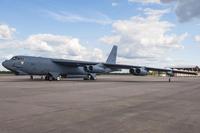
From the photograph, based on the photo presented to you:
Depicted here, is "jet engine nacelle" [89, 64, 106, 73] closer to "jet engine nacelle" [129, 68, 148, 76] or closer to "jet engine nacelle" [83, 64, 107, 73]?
"jet engine nacelle" [83, 64, 107, 73]

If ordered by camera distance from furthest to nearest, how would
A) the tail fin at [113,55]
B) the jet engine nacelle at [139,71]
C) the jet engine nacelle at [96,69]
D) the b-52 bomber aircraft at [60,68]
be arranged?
the tail fin at [113,55] < the jet engine nacelle at [96,69] < the jet engine nacelle at [139,71] < the b-52 bomber aircraft at [60,68]

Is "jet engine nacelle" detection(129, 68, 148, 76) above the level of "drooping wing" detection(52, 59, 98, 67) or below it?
below

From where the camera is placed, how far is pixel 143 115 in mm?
9625

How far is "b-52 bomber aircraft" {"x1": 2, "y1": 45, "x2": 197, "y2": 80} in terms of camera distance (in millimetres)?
36469

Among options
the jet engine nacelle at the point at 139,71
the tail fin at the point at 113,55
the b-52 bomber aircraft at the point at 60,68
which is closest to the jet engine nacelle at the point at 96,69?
the b-52 bomber aircraft at the point at 60,68

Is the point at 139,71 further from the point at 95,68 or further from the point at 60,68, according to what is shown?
the point at 60,68

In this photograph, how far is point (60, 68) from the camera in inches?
1676

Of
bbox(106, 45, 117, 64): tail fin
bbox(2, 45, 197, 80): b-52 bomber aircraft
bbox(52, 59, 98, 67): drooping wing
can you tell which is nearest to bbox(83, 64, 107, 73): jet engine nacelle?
bbox(2, 45, 197, 80): b-52 bomber aircraft

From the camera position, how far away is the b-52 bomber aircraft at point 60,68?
36469 millimetres

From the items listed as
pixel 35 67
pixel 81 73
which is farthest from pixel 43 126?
pixel 81 73

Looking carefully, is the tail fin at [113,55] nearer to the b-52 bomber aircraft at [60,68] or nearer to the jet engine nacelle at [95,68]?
the b-52 bomber aircraft at [60,68]

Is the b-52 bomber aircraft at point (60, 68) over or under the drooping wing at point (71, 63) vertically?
under

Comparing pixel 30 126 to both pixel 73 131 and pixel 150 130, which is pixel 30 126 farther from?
pixel 150 130

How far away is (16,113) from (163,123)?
4321 millimetres
